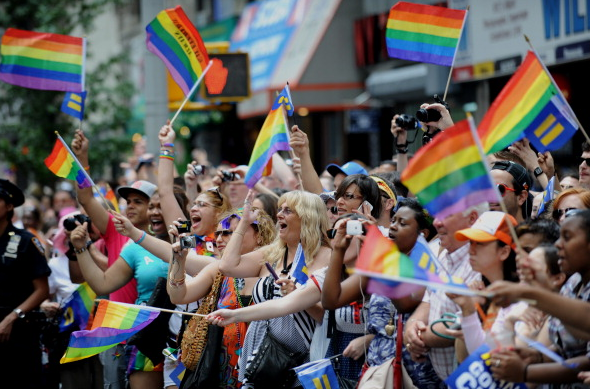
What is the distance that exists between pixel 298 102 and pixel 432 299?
14728 millimetres

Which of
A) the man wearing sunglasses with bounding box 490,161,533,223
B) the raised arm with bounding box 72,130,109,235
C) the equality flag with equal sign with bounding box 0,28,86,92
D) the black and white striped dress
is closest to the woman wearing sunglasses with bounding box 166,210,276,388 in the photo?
the black and white striped dress

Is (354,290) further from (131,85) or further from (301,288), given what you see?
(131,85)

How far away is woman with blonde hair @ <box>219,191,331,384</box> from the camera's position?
21.2ft

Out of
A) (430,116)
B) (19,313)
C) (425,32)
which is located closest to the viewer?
(430,116)

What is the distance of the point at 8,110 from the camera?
22.5 m

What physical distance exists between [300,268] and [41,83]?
404 cm

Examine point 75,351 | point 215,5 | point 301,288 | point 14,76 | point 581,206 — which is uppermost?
point 215,5

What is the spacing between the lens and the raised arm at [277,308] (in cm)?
602

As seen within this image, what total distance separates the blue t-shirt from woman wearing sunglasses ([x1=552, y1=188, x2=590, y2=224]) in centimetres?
329

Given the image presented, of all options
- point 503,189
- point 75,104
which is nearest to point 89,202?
point 75,104

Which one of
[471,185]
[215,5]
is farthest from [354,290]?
[215,5]

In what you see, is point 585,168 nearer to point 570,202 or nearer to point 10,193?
point 570,202

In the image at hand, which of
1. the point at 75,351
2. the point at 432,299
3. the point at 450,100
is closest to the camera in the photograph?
the point at 432,299

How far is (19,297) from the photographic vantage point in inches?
347
